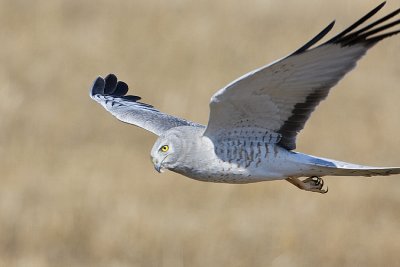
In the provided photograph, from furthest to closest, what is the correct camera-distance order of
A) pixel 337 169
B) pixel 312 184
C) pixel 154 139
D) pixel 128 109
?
pixel 154 139 < pixel 128 109 < pixel 312 184 < pixel 337 169

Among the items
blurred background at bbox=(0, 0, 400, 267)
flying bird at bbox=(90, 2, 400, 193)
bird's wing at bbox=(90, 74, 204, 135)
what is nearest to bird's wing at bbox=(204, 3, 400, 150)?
flying bird at bbox=(90, 2, 400, 193)

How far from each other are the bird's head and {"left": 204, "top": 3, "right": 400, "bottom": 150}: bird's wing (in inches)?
7.5

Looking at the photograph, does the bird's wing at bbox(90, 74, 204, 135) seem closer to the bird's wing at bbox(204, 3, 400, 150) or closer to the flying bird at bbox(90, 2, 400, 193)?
the flying bird at bbox(90, 2, 400, 193)

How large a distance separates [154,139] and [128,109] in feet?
14.0

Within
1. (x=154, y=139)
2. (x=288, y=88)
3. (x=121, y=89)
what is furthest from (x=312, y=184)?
(x=154, y=139)

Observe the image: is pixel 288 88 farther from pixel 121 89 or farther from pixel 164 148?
pixel 121 89

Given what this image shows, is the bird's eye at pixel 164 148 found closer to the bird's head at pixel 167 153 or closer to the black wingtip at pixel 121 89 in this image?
the bird's head at pixel 167 153

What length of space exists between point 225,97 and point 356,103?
7.42m

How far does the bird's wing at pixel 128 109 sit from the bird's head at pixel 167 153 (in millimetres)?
699

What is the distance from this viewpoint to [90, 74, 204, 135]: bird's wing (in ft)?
25.8

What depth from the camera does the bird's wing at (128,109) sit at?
787 cm

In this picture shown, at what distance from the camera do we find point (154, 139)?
12.7m

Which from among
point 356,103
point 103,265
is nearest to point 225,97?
point 103,265

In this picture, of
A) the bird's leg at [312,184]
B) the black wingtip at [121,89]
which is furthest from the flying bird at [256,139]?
the black wingtip at [121,89]
